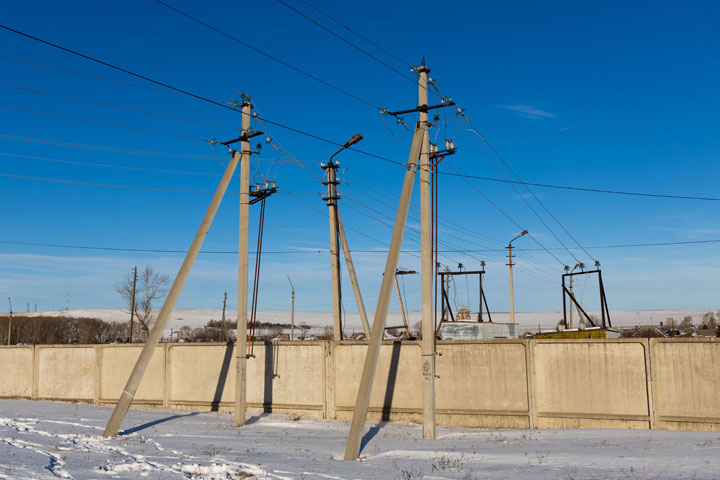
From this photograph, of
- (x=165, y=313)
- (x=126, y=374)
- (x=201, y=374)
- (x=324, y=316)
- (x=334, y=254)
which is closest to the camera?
(x=165, y=313)

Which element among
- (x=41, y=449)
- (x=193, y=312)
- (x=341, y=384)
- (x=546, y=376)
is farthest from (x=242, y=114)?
(x=193, y=312)

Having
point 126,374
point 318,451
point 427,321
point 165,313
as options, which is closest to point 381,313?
point 427,321

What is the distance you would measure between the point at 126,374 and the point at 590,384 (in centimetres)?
1754

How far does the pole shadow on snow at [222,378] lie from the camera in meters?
21.4

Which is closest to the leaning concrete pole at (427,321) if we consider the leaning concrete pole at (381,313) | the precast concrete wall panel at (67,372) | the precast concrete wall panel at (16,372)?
the leaning concrete pole at (381,313)

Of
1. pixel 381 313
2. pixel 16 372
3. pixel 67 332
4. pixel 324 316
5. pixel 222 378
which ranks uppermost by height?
pixel 324 316

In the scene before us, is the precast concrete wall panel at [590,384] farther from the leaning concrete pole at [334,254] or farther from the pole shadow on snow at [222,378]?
the pole shadow on snow at [222,378]

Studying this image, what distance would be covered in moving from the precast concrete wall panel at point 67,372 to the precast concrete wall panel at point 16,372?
1.91 feet

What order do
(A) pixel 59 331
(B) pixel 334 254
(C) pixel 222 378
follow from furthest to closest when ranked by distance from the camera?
(A) pixel 59 331 < (B) pixel 334 254 < (C) pixel 222 378

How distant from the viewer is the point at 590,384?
671 inches

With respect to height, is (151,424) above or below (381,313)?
below

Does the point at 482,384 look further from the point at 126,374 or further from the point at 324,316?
the point at 324,316

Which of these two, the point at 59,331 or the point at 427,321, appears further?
the point at 59,331

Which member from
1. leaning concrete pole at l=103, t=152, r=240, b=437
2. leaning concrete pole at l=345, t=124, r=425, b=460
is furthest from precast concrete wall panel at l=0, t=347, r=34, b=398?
leaning concrete pole at l=345, t=124, r=425, b=460
